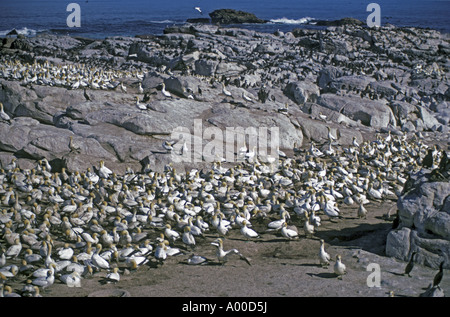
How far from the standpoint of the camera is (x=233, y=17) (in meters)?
92.9

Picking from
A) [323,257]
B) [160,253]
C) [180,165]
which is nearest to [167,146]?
[180,165]

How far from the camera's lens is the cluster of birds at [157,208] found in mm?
10977

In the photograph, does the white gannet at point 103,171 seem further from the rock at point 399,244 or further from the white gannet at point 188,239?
the rock at point 399,244

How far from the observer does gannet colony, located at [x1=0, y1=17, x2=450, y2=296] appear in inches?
457

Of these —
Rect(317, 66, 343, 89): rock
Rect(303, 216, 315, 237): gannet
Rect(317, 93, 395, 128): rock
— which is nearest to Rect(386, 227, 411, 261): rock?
Rect(303, 216, 315, 237): gannet

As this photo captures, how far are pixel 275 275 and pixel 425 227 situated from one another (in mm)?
3603

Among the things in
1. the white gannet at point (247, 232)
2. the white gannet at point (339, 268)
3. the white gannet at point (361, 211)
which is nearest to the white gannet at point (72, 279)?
the white gannet at point (247, 232)

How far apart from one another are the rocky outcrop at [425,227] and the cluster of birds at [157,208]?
157cm

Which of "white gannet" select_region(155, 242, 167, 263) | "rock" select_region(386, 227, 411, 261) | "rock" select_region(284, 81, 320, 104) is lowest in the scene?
"white gannet" select_region(155, 242, 167, 263)

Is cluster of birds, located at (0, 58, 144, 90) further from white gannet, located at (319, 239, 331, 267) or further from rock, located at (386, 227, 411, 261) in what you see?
rock, located at (386, 227, 411, 261)

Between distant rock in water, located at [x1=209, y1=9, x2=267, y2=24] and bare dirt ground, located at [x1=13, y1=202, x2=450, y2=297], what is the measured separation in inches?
3278

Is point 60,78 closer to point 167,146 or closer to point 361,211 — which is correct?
point 167,146

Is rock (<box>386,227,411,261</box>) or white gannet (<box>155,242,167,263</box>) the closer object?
rock (<box>386,227,411,261</box>)

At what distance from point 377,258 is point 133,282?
548 centimetres
